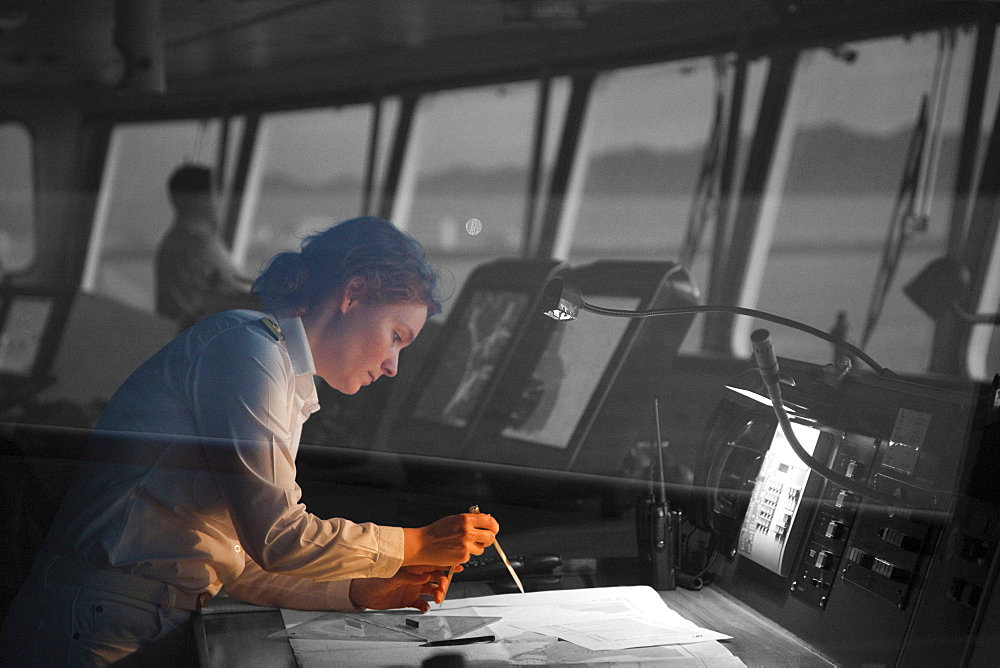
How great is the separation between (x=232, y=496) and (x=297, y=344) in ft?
0.61

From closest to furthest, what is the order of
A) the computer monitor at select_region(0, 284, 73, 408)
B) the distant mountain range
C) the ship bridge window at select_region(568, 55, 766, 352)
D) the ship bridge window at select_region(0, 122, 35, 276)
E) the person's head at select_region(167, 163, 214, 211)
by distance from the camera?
the ship bridge window at select_region(0, 122, 35, 276)
the computer monitor at select_region(0, 284, 73, 408)
the person's head at select_region(167, 163, 214, 211)
the distant mountain range
the ship bridge window at select_region(568, 55, 766, 352)

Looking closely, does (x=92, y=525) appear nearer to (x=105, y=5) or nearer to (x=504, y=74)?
(x=105, y=5)

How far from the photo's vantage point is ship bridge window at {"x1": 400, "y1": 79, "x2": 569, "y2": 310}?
56.1 inches

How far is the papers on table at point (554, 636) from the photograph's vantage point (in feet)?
2.74

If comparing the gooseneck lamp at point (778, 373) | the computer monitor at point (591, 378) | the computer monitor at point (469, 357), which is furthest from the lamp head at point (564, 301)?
the computer monitor at point (469, 357)

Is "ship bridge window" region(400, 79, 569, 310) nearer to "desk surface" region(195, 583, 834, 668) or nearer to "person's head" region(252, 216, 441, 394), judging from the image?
"person's head" region(252, 216, 441, 394)

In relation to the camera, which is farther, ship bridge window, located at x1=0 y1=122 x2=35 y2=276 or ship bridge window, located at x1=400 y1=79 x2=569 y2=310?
ship bridge window, located at x1=400 y1=79 x2=569 y2=310

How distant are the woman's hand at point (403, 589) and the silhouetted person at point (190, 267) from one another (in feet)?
1.94

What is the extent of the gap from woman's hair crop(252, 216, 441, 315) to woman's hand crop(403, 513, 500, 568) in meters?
0.26

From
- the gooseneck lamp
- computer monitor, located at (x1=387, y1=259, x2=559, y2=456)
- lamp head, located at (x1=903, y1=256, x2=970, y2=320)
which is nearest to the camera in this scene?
the gooseneck lamp

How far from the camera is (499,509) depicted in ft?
4.44

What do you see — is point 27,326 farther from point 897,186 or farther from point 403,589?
point 897,186

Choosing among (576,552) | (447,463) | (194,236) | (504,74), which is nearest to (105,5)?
(194,236)

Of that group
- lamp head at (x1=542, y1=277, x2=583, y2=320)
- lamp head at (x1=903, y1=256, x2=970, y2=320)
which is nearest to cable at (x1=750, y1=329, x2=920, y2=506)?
lamp head at (x1=542, y1=277, x2=583, y2=320)
